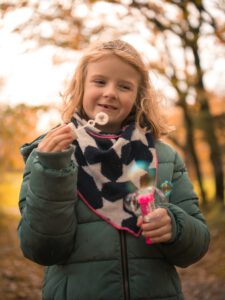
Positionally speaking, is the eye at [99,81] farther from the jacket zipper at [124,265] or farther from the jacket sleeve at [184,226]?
the jacket zipper at [124,265]

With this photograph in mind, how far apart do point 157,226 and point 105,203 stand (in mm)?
283

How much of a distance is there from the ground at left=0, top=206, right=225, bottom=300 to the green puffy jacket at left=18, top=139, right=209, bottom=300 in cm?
284

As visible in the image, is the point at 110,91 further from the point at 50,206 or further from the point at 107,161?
the point at 50,206

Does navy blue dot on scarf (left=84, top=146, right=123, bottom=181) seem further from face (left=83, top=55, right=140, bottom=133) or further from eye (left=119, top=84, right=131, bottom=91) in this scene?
eye (left=119, top=84, right=131, bottom=91)

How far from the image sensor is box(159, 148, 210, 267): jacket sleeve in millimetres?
1737

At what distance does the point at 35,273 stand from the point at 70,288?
14.1ft

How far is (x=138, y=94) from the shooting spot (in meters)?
2.24

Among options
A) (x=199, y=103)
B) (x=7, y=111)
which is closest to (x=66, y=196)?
(x=7, y=111)

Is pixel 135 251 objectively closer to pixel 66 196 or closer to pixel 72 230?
pixel 72 230

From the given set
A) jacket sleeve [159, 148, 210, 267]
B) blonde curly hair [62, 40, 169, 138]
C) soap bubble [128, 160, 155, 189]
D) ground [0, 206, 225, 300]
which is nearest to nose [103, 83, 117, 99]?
blonde curly hair [62, 40, 169, 138]

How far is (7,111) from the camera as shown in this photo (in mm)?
7254

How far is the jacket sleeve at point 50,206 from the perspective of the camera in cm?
159

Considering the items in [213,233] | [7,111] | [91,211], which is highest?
[91,211]

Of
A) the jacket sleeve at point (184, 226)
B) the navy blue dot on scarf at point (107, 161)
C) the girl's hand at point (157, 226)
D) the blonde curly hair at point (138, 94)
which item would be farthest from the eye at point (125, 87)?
the girl's hand at point (157, 226)
